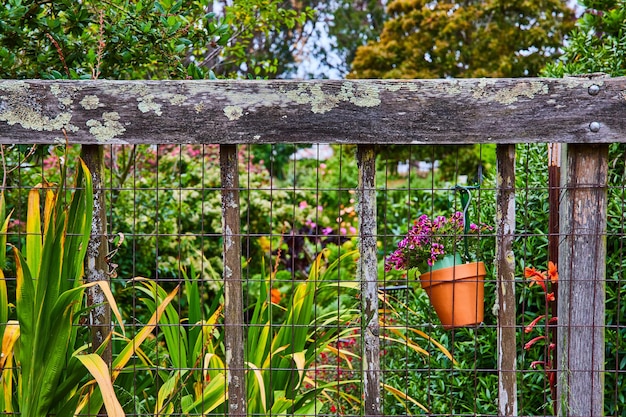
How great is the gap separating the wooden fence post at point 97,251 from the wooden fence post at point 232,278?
415 mm

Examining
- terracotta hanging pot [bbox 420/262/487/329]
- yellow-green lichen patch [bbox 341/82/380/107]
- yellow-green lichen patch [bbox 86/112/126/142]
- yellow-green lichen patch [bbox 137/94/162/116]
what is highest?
yellow-green lichen patch [bbox 341/82/380/107]

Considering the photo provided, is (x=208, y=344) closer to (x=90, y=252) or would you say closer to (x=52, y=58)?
(x=90, y=252)

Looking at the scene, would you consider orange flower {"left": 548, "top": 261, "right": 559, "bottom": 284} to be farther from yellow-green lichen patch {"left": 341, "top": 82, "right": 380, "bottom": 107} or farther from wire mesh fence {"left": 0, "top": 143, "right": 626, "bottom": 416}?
yellow-green lichen patch {"left": 341, "top": 82, "right": 380, "bottom": 107}

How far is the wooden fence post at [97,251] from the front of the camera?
7.22ft

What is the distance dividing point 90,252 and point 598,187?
1715 millimetres

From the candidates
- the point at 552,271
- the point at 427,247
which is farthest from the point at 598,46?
the point at 427,247

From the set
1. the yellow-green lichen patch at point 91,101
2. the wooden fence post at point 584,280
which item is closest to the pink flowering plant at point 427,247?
the wooden fence post at point 584,280

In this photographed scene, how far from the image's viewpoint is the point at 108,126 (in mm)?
2086

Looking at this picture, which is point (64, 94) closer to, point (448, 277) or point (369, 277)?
point (369, 277)

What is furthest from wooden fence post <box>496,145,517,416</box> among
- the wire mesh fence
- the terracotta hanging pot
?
the terracotta hanging pot

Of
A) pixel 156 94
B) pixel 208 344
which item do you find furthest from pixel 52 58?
pixel 208 344

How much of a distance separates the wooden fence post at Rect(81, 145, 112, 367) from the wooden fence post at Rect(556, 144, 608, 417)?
1.55m

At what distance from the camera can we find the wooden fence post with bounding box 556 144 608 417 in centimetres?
213

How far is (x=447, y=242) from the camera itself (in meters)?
2.50
